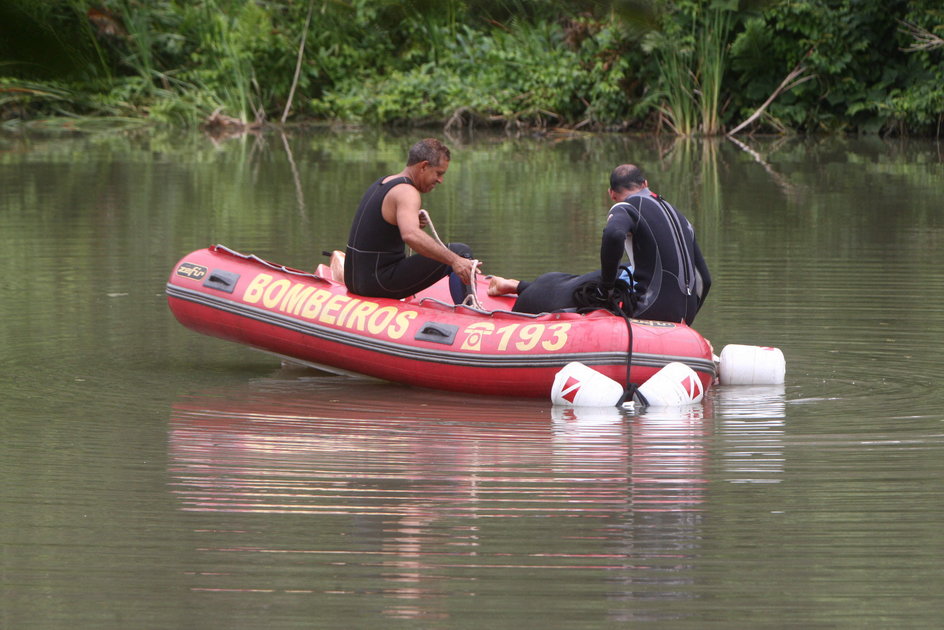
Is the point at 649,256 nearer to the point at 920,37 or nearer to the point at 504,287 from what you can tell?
the point at 504,287

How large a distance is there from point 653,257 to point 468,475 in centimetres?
202

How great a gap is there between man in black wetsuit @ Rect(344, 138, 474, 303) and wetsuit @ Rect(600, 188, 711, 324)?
2.62 feet

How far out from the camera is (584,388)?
604cm

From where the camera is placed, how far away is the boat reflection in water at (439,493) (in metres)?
3.74

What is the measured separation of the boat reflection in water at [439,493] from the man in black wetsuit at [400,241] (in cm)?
67

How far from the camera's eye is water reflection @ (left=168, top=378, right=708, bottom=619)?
381 cm

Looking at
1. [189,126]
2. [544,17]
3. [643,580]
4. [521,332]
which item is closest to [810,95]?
[189,126]

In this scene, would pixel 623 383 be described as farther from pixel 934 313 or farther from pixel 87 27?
pixel 87 27

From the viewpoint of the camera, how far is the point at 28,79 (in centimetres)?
174

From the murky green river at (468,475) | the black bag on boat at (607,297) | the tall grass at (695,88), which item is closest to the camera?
the murky green river at (468,475)

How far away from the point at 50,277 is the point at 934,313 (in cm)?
589

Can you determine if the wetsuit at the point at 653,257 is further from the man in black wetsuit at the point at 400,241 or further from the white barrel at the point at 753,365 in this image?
the man in black wetsuit at the point at 400,241

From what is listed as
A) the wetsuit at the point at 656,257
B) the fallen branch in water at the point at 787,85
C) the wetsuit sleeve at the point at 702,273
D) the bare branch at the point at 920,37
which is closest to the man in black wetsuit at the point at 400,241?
the wetsuit at the point at 656,257

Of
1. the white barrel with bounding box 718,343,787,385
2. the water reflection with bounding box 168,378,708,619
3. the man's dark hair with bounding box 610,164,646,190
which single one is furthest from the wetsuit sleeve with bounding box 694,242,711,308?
the water reflection with bounding box 168,378,708,619
